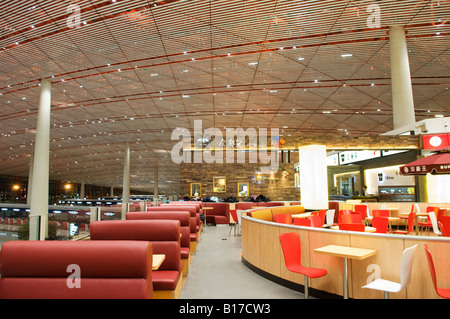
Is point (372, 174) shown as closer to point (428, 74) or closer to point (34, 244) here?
point (428, 74)

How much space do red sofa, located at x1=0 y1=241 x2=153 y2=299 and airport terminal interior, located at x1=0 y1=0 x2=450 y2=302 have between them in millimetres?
10

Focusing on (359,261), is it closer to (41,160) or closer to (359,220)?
(359,220)

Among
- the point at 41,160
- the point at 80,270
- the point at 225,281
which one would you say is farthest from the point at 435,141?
the point at 41,160

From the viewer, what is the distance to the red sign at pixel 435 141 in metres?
12.2

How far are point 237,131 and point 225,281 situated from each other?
14.6 metres

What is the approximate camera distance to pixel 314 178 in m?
10.4

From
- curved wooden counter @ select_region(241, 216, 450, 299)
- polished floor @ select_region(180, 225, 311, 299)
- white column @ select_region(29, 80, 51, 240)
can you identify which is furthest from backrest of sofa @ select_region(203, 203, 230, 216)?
curved wooden counter @ select_region(241, 216, 450, 299)

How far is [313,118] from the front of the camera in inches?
639

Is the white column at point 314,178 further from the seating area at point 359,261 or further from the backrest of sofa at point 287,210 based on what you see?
the seating area at point 359,261

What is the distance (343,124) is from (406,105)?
9.57m

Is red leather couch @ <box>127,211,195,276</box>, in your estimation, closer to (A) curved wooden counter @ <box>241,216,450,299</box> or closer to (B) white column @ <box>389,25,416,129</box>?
(A) curved wooden counter @ <box>241,216,450,299</box>

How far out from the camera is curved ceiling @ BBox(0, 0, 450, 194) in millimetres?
7340

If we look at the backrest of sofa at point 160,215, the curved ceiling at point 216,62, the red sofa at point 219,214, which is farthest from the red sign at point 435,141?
the backrest of sofa at point 160,215

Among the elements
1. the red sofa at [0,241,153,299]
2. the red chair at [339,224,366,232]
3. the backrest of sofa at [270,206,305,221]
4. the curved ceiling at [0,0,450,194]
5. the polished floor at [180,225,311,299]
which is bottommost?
the polished floor at [180,225,311,299]
